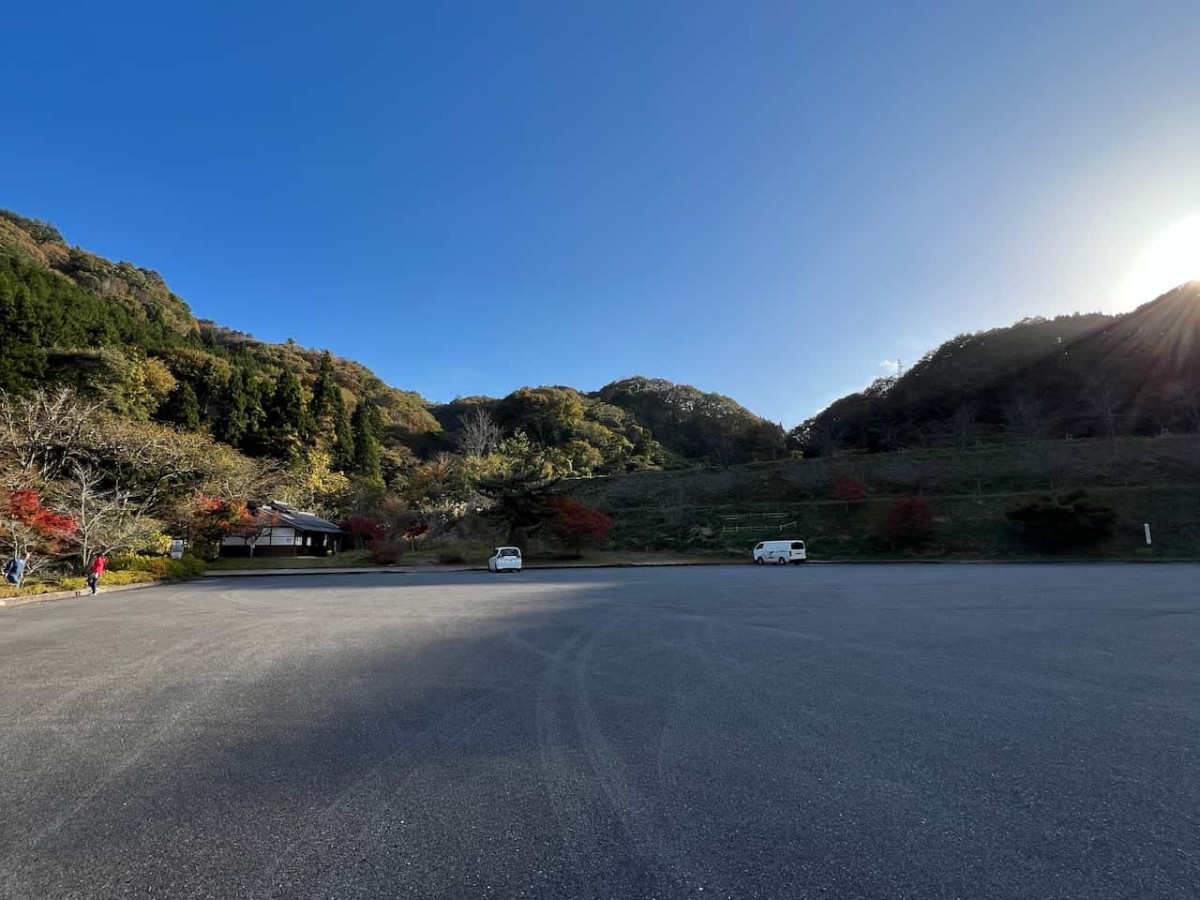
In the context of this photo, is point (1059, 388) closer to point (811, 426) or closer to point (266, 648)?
point (811, 426)

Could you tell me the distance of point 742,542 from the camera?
35781 millimetres

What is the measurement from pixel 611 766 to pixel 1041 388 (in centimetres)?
6377

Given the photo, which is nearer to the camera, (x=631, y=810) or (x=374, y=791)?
A: (x=631, y=810)

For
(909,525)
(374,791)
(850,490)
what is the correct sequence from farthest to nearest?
1. (850,490)
2. (909,525)
3. (374,791)

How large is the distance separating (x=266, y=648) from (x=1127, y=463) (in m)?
44.8

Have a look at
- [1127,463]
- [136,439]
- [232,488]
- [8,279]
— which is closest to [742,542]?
[1127,463]

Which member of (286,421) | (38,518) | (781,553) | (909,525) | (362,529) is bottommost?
(781,553)

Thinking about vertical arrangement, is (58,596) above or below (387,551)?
above

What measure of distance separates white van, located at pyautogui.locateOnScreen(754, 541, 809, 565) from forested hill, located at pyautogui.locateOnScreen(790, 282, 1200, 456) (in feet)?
74.7

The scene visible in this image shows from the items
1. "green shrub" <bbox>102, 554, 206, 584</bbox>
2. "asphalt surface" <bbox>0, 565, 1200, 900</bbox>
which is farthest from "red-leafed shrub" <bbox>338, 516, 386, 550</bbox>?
"asphalt surface" <bbox>0, 565, 1200, 900</bbox>

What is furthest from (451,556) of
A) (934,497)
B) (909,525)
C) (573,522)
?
(934,497)

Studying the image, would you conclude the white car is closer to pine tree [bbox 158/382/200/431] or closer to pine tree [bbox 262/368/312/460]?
pine tree [bbox 262/368/312/460]

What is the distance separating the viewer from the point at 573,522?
3189cm

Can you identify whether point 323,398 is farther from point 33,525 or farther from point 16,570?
point 16,570
